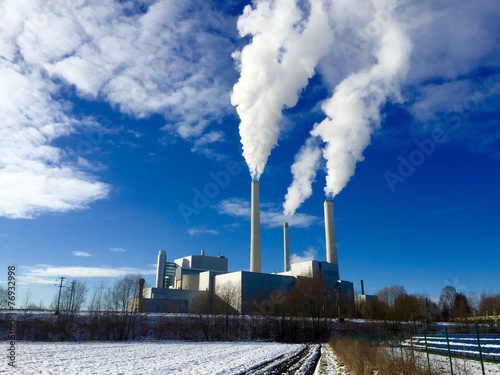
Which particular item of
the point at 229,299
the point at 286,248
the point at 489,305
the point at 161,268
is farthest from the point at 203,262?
the point at 489,305

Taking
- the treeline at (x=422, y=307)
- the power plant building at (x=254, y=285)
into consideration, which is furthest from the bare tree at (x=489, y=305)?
the power plant building at (x=254, y=285)

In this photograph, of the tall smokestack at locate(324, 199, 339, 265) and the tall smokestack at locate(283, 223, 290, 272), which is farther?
the tall smokestack at locate(283, 223, 290, 272)

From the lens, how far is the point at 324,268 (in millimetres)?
71125

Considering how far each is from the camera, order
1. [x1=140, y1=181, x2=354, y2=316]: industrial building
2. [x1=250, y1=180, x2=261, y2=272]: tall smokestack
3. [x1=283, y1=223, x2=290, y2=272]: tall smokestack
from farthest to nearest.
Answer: [x1=283, y1=223, x2=290, y2=272]: tall smokestack
[x1=140, y1=181, x2=354, y2=316]: industrial building
[x1=250, y1=180, x2=261, y2=272]: tall smokestack

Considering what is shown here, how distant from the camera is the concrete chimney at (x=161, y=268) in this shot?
86775mm

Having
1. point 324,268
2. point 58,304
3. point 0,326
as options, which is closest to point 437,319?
point 324,268

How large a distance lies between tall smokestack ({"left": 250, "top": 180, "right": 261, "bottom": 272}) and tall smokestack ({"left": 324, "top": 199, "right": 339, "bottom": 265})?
44.6ft

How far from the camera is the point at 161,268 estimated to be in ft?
289

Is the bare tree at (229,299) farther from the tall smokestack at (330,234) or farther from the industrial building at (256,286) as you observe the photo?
the tall smokestack at (330,234)

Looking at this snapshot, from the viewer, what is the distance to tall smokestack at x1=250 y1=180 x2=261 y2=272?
204 ft

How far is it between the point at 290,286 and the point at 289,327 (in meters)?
21.3

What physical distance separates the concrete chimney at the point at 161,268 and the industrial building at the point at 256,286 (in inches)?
193

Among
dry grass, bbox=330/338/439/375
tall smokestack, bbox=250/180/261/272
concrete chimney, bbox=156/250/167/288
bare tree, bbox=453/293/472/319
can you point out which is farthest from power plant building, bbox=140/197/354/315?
dry grass, bbox=330/338/439/375

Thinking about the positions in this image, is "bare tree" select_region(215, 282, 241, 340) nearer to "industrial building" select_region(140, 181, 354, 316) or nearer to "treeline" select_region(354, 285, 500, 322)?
"industrial building" select_region(140, 181, 354, 316)
